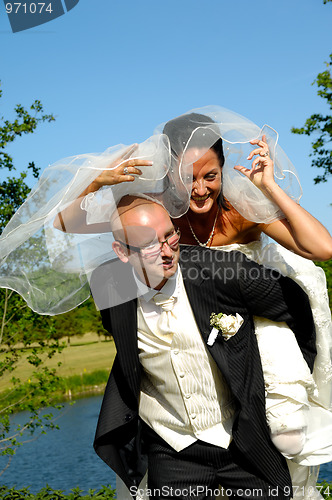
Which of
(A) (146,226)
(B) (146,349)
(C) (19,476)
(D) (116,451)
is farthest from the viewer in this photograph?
(C) (19,476)

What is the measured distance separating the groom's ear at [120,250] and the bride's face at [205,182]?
1.30 feet

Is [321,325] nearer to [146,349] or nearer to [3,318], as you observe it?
[146,349]

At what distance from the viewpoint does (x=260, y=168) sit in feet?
9.31

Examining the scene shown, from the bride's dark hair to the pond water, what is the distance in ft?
23.9

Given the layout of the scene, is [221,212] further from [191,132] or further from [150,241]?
[150,241]

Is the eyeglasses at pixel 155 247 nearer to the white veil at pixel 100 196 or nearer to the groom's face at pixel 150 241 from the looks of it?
the groom's face at pixel 150 241

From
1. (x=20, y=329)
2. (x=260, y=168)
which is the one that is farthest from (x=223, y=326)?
(x=20, y=329)

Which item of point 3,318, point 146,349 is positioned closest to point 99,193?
point 146,349

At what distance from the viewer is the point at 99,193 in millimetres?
2648

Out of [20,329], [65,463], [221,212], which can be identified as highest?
[221,212]

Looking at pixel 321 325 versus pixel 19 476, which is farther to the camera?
pixel 19 476

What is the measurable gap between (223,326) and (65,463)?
35.8 feet

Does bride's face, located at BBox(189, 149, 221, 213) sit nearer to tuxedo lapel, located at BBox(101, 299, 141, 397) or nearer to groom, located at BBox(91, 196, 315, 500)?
groom, located at BBox(91, 196, 315, 500)

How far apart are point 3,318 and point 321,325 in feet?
12.8
